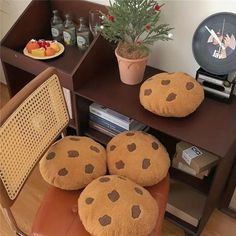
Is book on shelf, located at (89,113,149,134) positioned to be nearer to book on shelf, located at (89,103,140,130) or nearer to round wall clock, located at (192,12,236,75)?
book on shelf, located at (89,103,140,130)

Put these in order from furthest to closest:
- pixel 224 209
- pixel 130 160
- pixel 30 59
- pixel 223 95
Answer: pixel 224 209 < pixel 30 59 < pixel 223 95 < pixel 130 160

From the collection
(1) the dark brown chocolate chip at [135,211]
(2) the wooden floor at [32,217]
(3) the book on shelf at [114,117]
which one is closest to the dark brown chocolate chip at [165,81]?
(3) the book on shelf at [114,117]

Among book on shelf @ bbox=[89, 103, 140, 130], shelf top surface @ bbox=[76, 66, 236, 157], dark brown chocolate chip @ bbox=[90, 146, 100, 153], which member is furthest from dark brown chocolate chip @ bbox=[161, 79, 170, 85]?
dark brown chocolate chip @ bbox=[90, 146, 100, 153]

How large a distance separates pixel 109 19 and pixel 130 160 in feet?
1.79

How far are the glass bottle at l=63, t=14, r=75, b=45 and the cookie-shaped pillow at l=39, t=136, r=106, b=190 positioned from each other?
0.64m

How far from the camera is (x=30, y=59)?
1384 millimetres

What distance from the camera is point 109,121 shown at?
4.49 feet

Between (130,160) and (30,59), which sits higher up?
(30,59)

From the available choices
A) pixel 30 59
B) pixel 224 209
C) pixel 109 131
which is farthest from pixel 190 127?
pixel 30 59

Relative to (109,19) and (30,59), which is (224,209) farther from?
(30,59)

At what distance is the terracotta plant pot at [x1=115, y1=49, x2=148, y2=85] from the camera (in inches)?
47.6

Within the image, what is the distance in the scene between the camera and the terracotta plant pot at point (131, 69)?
1208 millimetres

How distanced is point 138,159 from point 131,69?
392 millimetres

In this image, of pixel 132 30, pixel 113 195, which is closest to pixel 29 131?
pixel 113 195
